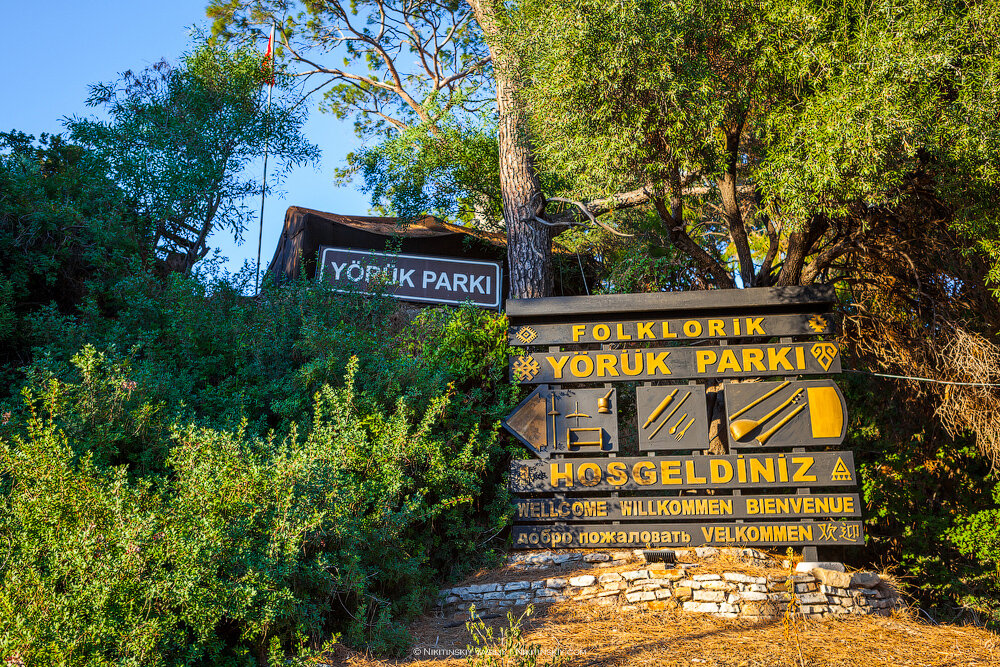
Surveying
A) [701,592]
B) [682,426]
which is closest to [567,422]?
[682,426]

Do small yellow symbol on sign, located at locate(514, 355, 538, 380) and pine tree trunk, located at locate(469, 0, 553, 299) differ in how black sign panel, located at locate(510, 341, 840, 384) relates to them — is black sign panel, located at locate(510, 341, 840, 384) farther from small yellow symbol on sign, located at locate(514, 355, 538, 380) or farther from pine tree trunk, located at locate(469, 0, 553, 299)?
pine tree trunk, located at locate(469, 0, 553, 299)

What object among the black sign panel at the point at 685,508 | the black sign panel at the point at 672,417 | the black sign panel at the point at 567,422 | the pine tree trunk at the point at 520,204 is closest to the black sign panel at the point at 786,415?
the black sign panel at the point at 672,417

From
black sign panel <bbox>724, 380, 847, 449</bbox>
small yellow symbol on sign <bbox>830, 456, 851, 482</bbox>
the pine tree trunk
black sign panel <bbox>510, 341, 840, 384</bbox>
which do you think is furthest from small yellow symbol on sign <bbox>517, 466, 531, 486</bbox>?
the pine tree trunk

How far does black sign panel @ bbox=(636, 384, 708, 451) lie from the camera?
721 centimetres

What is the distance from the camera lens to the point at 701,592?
6227mm

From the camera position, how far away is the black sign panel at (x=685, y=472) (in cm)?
687

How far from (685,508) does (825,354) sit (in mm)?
2206

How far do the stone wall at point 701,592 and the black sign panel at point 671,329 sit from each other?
7.86 feet

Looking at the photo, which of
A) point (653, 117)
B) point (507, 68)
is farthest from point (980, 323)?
point (507, 68)

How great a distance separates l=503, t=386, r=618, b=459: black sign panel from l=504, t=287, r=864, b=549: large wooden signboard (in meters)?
0.01

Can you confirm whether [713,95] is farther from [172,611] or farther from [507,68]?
[172,611]

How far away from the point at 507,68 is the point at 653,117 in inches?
99.5

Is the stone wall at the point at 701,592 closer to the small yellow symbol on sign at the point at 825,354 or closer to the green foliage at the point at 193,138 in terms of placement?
the small yellow symbol on sign at the point at 825,354

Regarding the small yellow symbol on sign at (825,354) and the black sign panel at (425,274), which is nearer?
the small yellow symbol on sign at (825,354)
